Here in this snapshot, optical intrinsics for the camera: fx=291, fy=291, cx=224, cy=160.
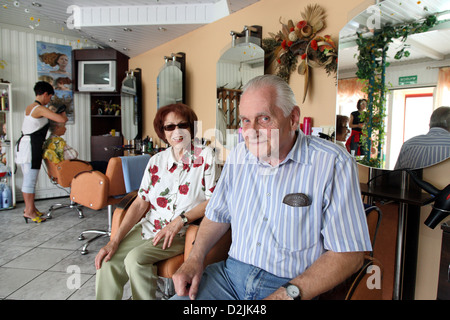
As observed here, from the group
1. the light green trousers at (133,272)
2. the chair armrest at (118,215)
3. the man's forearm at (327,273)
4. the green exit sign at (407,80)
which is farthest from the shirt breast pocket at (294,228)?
the green exit sign at (407,80)

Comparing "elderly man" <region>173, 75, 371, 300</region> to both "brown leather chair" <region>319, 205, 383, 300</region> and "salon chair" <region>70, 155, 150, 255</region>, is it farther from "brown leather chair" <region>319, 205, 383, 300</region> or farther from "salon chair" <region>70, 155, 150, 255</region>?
"salon chair" <region>70, 155, 150, 255</region>

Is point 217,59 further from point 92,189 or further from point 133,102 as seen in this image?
point 133,102

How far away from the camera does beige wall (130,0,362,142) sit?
2453 mm

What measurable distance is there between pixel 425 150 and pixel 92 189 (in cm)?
292

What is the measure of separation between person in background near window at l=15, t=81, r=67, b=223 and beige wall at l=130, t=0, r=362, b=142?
1.64m

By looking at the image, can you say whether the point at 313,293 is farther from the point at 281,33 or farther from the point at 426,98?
the point at 281,33

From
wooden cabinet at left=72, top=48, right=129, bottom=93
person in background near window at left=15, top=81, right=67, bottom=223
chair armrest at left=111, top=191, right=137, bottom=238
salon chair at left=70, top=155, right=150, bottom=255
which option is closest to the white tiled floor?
salon chair at left=70, top=155, right=150, bottom=255

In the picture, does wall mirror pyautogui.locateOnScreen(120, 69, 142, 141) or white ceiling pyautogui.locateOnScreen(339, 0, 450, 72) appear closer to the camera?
white ceiling pyautogui.locateOnScreen(339, 0, 450, 72)

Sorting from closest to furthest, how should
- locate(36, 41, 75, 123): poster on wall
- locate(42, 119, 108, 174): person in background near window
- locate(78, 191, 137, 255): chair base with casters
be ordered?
locate(78, 191, 137, 255): chair base with casters < locate(42, 119, 108, 174): person in background near window < locate(36, 41, 75, 123): poster on wall

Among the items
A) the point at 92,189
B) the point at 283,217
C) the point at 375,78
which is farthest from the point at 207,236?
the point at 92,189

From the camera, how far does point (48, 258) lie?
2.96 m

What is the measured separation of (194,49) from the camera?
4.09 m

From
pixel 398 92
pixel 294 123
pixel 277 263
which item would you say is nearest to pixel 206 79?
pixel 398 92

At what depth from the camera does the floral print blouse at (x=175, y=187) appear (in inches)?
72.5
